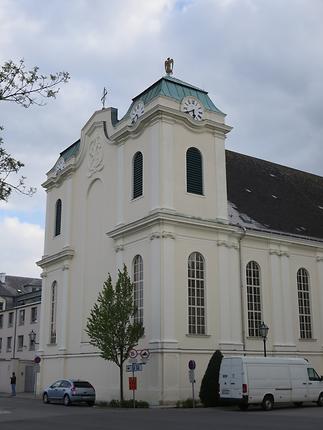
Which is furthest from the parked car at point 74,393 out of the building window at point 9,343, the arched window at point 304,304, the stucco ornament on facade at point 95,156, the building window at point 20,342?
the building window at point 9,343

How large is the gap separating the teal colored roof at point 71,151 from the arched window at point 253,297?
14.2 meters

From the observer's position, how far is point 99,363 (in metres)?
33.2

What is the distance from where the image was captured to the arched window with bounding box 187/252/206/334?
29.9 meters

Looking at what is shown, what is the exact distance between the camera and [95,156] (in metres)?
37.8

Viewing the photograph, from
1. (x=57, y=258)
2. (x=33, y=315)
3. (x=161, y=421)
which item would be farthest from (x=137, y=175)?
(x=33, y=315)

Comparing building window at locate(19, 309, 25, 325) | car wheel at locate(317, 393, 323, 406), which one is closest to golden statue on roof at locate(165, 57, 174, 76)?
car wheel at locate(317, 393, 323, 406)

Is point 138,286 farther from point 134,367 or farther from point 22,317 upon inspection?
point 22,317

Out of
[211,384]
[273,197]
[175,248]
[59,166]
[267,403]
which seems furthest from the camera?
[59,166]

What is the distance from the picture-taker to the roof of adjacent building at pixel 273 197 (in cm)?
3606

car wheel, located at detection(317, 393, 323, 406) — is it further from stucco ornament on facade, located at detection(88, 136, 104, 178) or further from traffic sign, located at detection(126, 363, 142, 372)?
Result: stucco ornament on facade, located at detection(88, 136, 104, 178)

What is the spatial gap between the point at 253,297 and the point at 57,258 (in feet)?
43.6

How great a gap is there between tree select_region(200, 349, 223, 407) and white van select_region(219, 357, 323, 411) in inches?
52.5

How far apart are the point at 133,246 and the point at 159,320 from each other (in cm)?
490

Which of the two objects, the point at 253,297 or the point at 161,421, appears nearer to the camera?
the point at 161,421
